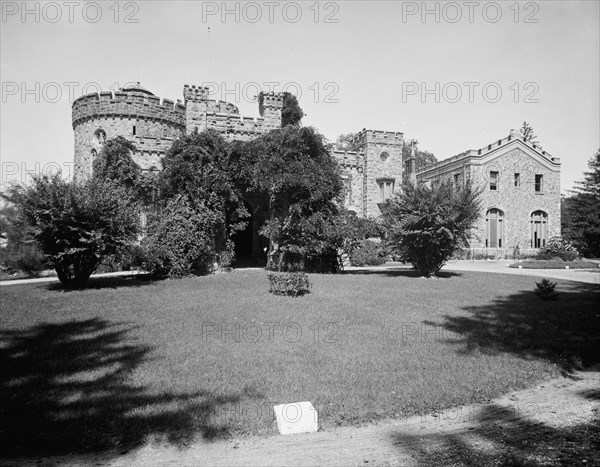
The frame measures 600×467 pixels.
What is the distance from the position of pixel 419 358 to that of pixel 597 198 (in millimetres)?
35372

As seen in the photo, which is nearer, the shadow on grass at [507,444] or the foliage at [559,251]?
the shadow on grass at [507,444]

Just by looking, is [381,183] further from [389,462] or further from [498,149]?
[389,462]

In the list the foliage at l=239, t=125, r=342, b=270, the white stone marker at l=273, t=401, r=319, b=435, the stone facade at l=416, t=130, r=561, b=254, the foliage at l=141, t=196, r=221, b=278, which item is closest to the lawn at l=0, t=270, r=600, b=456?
the white stone marker at l=273, t=401, r=319, b=435

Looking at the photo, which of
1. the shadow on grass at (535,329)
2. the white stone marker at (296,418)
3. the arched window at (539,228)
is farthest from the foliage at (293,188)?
the arched window at (539,228)

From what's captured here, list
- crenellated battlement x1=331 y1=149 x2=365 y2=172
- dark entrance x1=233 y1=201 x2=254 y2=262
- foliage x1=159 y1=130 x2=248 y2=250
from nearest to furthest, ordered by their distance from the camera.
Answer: foliage x1=159 y1=130 x2=248 y2=250 < dark entrance x1=233 y1=201 x2=254 y2=262 < crenellated battlement x1=331 y1=149 x2=365 y2=172

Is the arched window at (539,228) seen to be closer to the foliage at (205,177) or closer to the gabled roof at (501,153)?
the gabled roof at (501,153)

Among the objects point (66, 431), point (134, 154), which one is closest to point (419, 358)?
point (66, 431)

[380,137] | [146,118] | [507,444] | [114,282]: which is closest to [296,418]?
[507,444]

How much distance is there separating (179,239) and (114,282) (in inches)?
129

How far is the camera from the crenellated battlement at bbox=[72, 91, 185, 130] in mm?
28297

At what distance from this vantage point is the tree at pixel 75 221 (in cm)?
1355

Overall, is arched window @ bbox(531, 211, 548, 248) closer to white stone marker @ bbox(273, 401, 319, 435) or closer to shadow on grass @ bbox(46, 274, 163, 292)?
shadow on grass @ bbox(46, 274, 163, 292)

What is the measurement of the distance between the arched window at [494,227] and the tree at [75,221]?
31.3 metres

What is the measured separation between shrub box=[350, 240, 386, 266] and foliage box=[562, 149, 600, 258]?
18456mm
